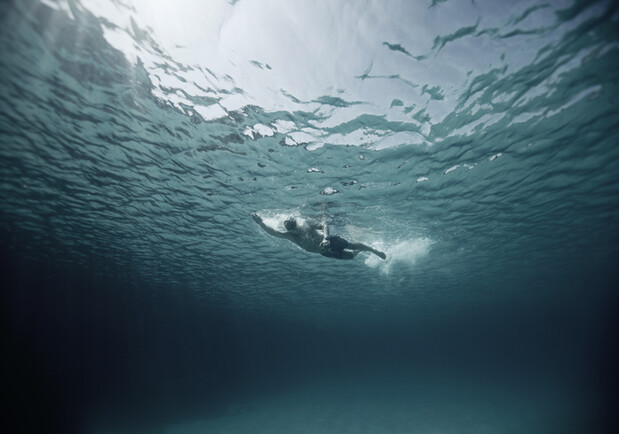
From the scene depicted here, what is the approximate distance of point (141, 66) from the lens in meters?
7.21

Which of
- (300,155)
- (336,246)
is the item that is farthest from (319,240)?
(300,155)

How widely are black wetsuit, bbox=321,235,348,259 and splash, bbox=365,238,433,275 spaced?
912cm

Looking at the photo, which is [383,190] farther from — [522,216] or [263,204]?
[522,216]

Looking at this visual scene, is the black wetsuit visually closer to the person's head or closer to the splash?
the person's head

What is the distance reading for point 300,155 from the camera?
10.4 metres

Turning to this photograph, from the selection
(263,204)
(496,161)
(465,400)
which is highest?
(496,161)

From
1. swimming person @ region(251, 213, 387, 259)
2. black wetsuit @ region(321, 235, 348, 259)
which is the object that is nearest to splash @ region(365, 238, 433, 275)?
swimming person @ region(251, 213, 387, 259)

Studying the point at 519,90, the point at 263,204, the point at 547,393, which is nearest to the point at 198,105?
the point at 263,204

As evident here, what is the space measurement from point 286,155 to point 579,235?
2442 cm

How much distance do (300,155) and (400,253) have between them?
1470 centimetres

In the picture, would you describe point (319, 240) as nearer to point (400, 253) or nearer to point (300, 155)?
point (300, 155)

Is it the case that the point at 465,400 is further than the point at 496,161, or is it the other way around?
the point at 465,400

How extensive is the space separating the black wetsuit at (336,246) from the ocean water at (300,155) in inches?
117

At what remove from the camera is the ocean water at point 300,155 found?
21.3 feet
